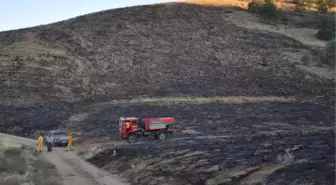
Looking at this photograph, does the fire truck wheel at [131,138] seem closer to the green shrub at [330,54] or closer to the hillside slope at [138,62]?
the hillside slope at [138,62]

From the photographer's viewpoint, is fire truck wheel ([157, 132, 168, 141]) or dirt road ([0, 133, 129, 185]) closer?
dirt road ([0, 133, 129, 185])

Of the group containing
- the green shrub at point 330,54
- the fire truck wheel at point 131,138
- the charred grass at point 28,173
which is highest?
the green shrub at point 330,54

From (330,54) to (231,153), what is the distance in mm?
44874

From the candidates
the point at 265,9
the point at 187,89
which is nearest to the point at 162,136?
the point at 187,89

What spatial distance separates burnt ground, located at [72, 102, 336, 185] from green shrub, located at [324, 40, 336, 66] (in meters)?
20.4

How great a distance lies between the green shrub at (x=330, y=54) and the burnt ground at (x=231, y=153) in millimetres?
20393

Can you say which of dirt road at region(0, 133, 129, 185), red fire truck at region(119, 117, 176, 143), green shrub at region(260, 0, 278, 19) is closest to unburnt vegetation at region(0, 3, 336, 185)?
dirt road at region(0, 133, 129, 185)

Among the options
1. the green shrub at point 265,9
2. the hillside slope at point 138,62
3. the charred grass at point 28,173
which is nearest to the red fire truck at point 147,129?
the charred grass at point 28,173

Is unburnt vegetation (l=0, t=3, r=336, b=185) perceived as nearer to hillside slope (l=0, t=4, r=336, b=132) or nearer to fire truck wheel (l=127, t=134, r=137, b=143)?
hillside slope (l=0, t=4, r=336, b=132)

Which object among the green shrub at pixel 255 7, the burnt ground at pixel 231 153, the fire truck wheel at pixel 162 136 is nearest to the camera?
the burnt ground at pixel 231 153

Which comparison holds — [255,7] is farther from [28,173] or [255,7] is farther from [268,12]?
[28,173]

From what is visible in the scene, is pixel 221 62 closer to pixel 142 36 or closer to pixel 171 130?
pixel 142 36

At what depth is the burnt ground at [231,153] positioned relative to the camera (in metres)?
15.2

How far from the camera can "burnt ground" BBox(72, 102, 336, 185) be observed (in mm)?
15172
